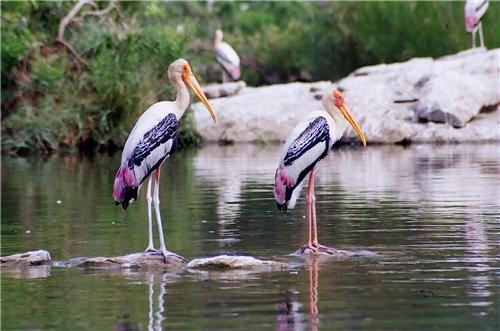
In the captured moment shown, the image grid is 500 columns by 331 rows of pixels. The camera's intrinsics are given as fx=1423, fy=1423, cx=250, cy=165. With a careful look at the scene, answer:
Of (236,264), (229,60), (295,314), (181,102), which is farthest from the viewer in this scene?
(229,60)

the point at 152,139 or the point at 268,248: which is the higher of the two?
the point at 152,139

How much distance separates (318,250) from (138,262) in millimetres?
1690

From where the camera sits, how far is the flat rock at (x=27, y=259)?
41.0ft

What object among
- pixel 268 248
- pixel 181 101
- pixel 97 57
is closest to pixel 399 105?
pixel 97 57

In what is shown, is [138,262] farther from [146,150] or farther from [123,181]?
[146,150]

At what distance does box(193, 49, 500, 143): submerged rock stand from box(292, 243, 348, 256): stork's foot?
20.7 meters

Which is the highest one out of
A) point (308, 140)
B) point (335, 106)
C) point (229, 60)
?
point (229, 60)

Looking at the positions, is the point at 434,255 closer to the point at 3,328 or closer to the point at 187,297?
the point at 187,297

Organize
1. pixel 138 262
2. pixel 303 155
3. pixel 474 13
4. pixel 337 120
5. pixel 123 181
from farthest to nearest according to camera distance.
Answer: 1. pixel 474 13
2. pixel 337 120
3. pixel 303 155
4. pixel 123 181
5. pixel 138 262

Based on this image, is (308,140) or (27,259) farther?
(308,140)

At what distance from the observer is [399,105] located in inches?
1380

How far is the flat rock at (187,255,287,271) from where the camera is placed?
11922mm

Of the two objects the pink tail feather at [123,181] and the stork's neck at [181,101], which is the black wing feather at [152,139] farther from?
the stork's neck at [181,101]

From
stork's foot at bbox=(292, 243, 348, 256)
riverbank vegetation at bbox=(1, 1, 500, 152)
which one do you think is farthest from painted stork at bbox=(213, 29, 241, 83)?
stork's foot at bbox=(292, 243, 348, 256)
